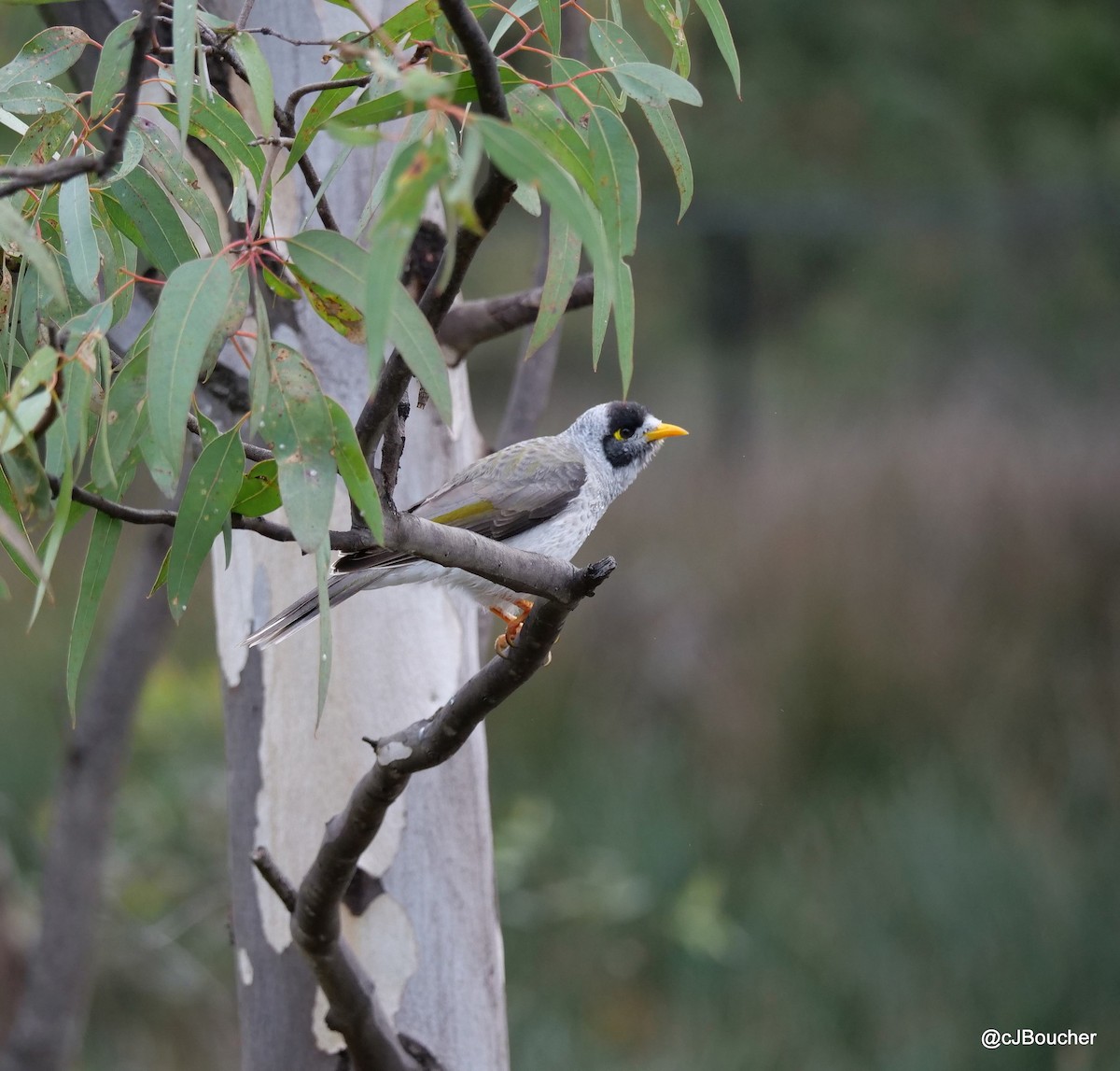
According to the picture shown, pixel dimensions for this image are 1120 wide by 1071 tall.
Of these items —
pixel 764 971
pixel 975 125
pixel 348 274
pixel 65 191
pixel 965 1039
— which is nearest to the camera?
pixel 348 274

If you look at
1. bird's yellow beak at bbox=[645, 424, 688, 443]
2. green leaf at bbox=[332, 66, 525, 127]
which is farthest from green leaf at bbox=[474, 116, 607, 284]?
bird's yellow beak at bbox=[645, 424, 688, 443]

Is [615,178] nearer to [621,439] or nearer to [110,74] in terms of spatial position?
[110,74]

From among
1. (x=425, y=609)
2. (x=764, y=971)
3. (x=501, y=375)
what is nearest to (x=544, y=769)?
(x=764, y=971)

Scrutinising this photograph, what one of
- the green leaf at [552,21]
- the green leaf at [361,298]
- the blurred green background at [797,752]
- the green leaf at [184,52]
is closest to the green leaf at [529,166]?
the green leaf at [361,298]

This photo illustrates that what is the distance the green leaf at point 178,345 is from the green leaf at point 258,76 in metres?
0.30

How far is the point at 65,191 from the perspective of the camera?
1.73 meters

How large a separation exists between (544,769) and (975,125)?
10122 millimetres

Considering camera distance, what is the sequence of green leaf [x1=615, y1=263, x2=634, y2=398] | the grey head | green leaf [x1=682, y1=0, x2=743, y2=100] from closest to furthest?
green leaf [x1=615, y1=263, x2=634, y2=398] < green leaf [x1=682, y1=0, x2=743, y2=100] < the grey head

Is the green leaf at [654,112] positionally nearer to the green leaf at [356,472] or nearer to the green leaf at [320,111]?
the green leaf at [320,111]

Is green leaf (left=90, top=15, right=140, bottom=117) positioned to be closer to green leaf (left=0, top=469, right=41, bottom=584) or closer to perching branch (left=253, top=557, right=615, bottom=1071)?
green leaf (left=0, top=469, right=41, bottom=584)

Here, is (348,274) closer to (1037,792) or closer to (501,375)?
(1037,792)

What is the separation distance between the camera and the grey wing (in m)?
3.04

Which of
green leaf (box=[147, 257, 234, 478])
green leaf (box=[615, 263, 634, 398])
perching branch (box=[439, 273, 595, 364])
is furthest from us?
perching branch (box=[439, 273, 595, 364])

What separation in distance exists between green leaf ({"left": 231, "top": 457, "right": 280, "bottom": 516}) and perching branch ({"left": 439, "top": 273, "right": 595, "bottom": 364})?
120 cm
